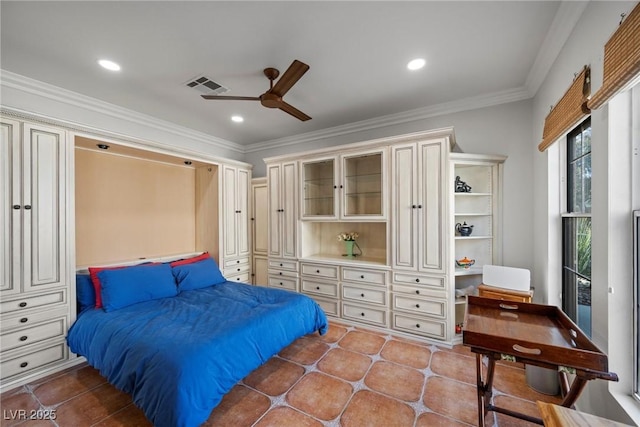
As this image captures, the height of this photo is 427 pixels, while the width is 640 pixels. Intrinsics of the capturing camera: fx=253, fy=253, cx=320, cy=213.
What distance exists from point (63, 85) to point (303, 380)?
12.6ft

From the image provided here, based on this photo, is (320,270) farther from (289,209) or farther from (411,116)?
(411,116)

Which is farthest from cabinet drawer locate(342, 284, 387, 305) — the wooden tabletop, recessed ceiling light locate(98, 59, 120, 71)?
recessed ceiling light locate(98, 59, 120, 71)

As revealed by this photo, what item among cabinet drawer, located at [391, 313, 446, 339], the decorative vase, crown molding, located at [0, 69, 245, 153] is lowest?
cabinet drawer, located at [391, 313, 446, 339]

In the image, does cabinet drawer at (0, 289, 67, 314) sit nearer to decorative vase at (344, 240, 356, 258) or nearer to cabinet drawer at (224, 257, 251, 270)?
cabinet drawer at (224, 257, 251, 270)

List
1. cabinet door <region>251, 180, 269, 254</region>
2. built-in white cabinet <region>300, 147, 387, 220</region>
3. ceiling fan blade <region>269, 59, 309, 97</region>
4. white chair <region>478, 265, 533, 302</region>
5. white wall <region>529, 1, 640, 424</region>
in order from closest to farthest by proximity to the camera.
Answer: white wall <region>529, 1, 640, 424</region> → ceiling fan blade <region>269, 59, 309, 97</region> → white chair <region>478, 265, 533, 302</region> → built-in white cabinet <region>300, 147, 387, 220</region> → cabinet door <region>251, 180, 269, 254</region>

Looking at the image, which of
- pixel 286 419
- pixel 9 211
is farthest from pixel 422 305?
pixel 9 211

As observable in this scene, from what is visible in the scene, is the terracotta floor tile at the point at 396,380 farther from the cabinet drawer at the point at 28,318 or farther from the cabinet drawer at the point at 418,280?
the cabinet drawer at the point at 28,318

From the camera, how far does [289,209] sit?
382cm

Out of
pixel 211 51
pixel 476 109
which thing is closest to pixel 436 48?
pixel 476 109

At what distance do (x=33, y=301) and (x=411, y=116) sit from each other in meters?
4.52

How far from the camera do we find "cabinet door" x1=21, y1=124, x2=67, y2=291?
2225 millimetres

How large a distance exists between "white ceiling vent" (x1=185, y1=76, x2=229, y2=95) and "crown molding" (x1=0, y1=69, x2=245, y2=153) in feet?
4.05

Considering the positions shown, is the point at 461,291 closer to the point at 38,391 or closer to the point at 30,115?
the point at 38,391

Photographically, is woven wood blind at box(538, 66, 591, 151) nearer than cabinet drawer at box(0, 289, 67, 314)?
Yes
